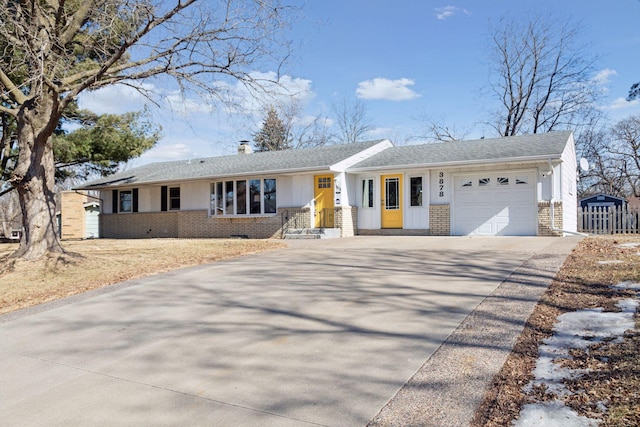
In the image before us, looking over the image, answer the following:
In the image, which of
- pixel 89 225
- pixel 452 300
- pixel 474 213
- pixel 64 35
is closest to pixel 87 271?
pixel 64 35

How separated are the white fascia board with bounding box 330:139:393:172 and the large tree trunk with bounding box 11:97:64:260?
9003 mm

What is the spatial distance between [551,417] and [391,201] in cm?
1454

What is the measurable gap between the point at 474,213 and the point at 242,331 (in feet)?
40.4

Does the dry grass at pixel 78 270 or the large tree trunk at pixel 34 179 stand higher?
the large tree trunk at pixel 34 179

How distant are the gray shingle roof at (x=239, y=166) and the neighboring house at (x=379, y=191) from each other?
0.29 feet

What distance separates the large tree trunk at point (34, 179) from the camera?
31.5 feet

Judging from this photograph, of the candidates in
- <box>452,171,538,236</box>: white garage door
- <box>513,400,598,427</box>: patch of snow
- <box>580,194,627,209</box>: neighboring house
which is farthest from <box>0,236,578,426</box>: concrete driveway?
<box>580,194,627,209</box>: neighboring house

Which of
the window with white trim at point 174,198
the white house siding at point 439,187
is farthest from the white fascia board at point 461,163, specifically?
the window with white trim at point 174,198

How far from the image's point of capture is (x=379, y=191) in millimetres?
17328

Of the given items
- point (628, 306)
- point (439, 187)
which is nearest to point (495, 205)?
point (439, 187)

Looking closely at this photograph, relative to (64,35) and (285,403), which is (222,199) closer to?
(64,35)

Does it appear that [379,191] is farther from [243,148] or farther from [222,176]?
[243,148]

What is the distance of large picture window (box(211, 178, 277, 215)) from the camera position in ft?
59.9

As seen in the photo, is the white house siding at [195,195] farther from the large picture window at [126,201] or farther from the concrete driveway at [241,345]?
the concrete driveway at [241,345]
